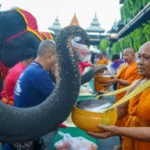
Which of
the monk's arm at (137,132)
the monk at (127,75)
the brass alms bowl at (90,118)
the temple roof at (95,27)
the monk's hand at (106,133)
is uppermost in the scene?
the brass alms bowl at (90,118)

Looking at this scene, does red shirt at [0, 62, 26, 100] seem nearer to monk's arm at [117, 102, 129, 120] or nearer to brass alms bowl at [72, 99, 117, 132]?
monk's arm at [117, 102, 129, 120]

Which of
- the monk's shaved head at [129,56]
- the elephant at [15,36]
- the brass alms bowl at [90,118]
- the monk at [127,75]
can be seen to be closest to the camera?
the brass alms bowl at [90,118]

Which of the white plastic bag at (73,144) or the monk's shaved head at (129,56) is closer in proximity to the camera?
the white plastic bag at (73,144)

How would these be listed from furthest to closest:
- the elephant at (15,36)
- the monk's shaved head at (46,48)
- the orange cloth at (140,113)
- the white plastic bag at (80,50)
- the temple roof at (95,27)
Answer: the temple roof at (95,27)
the elephant at (15,36)
the monk's shaved head at (46,48)
the orange cloth at (140,113)
the white plastic bag at (80,50)

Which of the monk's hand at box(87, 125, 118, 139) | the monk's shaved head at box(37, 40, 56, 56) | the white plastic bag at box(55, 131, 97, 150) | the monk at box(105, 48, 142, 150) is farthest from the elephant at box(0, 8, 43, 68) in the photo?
the monk at box(105, 48, 142, 150)

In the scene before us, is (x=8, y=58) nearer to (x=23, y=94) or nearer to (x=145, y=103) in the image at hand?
(x=23, y=94)

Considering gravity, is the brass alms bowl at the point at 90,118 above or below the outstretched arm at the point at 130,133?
above

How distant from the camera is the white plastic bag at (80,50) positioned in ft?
3.89

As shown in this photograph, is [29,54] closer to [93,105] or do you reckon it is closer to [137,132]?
[93,105]

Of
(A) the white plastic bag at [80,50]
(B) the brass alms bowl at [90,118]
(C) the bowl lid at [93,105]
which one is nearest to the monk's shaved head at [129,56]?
(C) the bowl lid at [93,105]

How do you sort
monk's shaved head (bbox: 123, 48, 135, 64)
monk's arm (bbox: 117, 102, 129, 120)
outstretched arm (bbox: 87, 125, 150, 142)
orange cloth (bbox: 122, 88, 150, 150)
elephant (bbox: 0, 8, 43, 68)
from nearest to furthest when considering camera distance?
outstretched arm (bbox: 87, 125, 150, 142) → orange cloth (bbox: 122, 88, 150, 150) → monk's arm (bbox: 117, 102, 129, 120) → elephant (bbox: 0, 8, 43, 68) → monk's shaved head (bbox: 123, 48, 135, 64)

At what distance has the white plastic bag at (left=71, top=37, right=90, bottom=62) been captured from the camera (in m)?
1.19

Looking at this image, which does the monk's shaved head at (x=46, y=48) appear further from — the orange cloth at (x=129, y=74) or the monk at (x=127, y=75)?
the orange cloth at (x=129, y=74)

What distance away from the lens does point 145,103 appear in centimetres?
169
